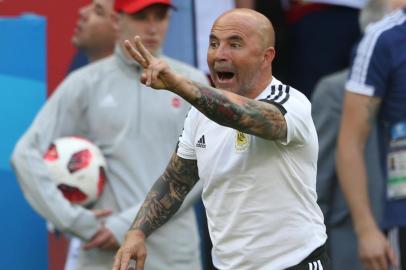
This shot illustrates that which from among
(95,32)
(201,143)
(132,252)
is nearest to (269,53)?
(201,143)

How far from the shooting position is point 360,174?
666 centimetres

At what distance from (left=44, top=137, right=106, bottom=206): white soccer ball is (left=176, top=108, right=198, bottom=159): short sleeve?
134 centimetres

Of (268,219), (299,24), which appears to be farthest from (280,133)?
(299,24)

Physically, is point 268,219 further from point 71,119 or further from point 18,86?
point 18,86

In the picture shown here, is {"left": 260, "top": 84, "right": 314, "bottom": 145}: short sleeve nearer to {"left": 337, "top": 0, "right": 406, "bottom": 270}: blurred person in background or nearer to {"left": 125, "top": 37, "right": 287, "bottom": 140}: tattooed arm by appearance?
{"left": 125, "top": 37, "right": 287, "bottom": 140}: tattooed arm

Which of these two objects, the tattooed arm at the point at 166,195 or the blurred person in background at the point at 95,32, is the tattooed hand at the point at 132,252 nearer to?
the tattooed arm at the point at 166,195

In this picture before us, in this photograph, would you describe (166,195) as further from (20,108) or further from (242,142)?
(20,108)

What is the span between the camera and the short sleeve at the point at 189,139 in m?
5.10

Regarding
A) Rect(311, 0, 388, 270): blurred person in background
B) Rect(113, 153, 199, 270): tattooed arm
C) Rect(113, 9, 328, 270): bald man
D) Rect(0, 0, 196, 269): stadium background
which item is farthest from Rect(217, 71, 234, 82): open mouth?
Rect(311, 0, 388, 270): blurred person in background

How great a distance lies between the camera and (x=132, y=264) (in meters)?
5.12

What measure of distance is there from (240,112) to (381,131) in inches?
86.5

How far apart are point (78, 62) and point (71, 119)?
1.30 metres

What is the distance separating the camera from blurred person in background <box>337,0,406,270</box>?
6410 millimetres

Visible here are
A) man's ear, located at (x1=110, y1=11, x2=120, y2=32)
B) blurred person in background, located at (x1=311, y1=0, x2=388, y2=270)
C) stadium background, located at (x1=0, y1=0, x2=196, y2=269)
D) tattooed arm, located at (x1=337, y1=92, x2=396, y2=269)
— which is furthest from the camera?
blurred person in background, located at (x1=311, y1=0, x2=388, y2=270)
